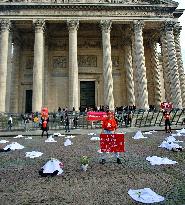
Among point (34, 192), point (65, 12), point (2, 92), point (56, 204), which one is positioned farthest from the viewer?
point (65, 12)

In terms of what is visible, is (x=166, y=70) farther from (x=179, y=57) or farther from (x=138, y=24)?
(x=138, y=24)

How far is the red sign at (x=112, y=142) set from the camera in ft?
27.9

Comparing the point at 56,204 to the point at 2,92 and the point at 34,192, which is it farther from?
the point at 2,92

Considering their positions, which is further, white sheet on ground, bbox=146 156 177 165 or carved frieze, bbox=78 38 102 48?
carved frieze, bbox=78 38 102 48

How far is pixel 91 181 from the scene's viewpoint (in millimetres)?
6594

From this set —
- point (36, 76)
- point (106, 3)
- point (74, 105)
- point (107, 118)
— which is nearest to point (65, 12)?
point (106, 3)

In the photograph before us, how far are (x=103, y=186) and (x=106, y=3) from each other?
28.5 meters

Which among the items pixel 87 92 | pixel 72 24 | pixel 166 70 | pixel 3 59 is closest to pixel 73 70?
pixel 72 24

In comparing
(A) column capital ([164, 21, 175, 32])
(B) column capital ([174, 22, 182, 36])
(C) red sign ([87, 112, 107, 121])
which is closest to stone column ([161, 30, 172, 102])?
(A) column capital ([164, 21, 175, 32])

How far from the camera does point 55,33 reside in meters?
35.8

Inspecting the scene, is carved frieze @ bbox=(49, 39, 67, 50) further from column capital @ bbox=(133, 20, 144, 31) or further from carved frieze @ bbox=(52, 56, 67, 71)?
column capital @ bbox=(133, 20, 144, 31)

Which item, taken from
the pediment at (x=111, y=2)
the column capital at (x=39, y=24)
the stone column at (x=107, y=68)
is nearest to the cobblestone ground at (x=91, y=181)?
the stone column at (x=107, y=68)

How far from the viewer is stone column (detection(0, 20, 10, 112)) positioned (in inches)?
1128

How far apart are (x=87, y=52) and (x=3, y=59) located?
12.2 m
